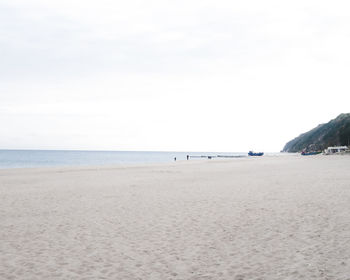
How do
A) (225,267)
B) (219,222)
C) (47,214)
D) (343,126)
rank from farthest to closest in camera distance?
(343,126), (47,214), (219,222), (225,267)

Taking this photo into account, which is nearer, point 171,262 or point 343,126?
point 171,262

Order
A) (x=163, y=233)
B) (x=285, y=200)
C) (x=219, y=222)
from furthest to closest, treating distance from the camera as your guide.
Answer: (x=285, y=200)
(x=219, y=222)
(x=163, y=233)

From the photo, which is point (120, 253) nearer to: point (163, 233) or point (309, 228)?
point (163, 233)

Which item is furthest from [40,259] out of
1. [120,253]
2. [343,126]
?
[343,126]

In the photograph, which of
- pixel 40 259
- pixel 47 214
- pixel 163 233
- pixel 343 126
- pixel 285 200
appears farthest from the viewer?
pixel 343 126

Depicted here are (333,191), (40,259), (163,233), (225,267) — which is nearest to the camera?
(225,267)

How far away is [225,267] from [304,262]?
1672 mm

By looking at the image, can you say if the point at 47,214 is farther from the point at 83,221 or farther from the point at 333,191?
the point at 333,191

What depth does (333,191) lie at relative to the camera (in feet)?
50.9

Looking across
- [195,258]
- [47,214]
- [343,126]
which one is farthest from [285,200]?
[343,126]

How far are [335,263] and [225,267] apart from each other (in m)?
2.24

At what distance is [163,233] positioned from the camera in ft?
28.4

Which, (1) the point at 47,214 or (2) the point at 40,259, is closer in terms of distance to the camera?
(2) the point at 40,259

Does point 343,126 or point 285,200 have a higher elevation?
point 343,126
